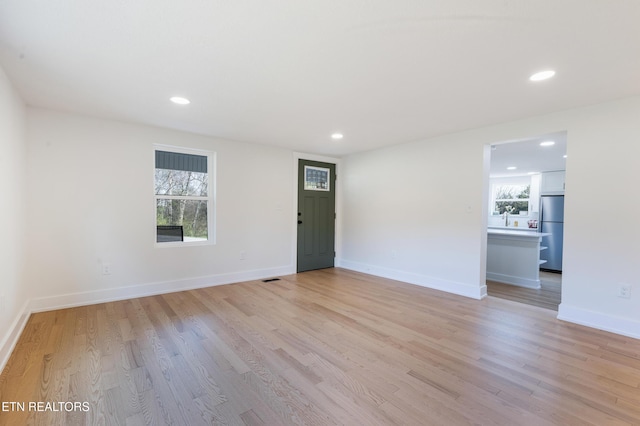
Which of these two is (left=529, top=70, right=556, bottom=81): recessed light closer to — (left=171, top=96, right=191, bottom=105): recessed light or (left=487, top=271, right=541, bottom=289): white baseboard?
(left=171, top=96, right=191, bottom=105): recessed light

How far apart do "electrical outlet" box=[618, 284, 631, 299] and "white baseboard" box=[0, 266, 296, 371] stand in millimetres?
4392

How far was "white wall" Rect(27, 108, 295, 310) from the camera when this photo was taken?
3164 mm

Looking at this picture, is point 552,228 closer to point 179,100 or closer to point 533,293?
point 533,293

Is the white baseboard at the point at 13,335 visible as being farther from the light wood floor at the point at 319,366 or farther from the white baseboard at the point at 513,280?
the white baseboard at the point at 513,280

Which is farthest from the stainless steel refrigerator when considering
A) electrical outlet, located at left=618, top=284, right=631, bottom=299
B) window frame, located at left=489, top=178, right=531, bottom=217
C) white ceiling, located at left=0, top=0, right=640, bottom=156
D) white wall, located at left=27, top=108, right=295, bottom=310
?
white wall, located at left=27, top=108, right=295, bottom=310

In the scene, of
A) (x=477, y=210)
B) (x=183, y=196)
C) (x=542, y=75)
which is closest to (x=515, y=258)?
(x=477, y=210)

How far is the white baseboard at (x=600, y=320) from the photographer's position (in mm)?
2691

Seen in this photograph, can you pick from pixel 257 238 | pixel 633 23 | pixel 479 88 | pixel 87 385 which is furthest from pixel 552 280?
pixel 87 385

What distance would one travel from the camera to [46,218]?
10.4 ft

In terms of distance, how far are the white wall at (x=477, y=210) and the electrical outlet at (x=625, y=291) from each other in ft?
0.11

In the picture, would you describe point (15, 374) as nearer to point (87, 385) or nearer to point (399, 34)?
point (87, 385)

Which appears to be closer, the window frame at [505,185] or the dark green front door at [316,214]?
the dark green front door at [316,214]

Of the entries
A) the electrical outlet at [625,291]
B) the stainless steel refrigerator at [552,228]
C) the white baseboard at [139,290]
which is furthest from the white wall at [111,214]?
the stainless steel refrigerator at [552,228]

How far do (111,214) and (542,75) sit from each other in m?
4.68
